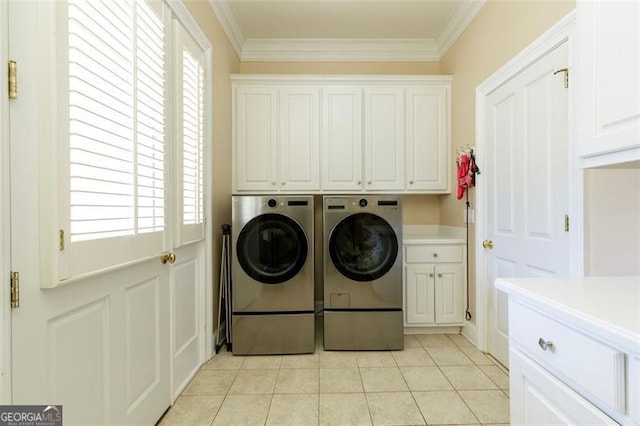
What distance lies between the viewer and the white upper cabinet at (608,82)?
87 centimetres

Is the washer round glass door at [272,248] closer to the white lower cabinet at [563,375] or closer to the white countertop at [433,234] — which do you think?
the white countertop at [433,234]

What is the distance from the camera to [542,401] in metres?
0.88

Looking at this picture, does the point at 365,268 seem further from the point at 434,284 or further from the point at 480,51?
the point at 480,51

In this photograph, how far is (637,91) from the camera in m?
0.86

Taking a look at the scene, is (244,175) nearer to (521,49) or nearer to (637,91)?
(521,49)

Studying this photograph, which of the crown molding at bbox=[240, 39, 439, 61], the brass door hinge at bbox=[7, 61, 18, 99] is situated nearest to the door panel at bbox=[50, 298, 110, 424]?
the brass door hinge at bbox=[7, 61, 18, 99]

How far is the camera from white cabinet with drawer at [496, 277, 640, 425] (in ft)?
2.11

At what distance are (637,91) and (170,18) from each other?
2084mm

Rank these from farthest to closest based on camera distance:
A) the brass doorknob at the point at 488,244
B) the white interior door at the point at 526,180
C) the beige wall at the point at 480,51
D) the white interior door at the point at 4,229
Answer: the brass doorknob at the point at 488,244, the beige wall at the point at 480,51, the white interior door at the point at 526,180, the white interior door at the point at 4,229

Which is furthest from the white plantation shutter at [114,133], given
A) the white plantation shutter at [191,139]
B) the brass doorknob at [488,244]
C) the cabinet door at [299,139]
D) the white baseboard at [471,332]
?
the white baseboard at [471,332]

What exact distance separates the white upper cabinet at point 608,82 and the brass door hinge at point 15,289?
1823 mm

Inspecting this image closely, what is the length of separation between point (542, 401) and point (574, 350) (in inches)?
9.2

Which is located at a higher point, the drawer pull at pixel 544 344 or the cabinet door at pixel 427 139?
the cabinet door at pixel 427 139

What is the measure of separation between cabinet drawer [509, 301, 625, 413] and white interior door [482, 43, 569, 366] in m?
0.93
